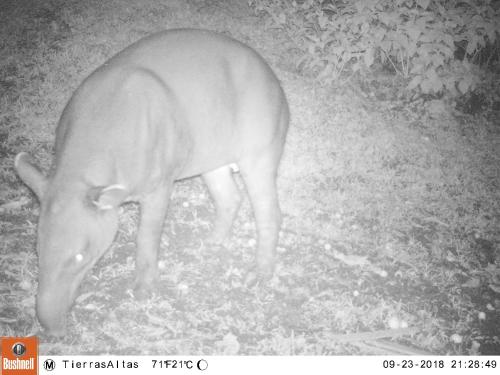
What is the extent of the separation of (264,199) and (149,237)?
3.59 ft

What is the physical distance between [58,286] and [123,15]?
6517 mm

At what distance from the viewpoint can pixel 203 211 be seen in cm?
502

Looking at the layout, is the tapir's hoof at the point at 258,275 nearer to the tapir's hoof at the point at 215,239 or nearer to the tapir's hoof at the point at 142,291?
the tapir's hoof at the point at 215,239

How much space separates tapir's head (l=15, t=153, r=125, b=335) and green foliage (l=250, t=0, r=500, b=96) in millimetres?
4735

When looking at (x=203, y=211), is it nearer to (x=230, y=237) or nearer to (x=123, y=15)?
(x=230, y=237)

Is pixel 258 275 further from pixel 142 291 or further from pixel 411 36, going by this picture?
pixel 411 36

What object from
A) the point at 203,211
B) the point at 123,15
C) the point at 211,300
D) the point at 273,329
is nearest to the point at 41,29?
the point at 123,15


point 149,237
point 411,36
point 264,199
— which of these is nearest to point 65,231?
point 149,237
